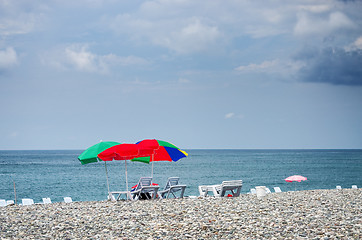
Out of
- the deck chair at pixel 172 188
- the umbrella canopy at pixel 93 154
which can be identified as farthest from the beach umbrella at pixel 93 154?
the deck chair at pixel 172 188

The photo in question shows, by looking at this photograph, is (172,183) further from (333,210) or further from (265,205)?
(333,210)

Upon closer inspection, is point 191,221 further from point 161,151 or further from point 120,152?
point 161,151

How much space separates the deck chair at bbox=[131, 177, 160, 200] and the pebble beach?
156 cm

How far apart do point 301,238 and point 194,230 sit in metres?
2.20

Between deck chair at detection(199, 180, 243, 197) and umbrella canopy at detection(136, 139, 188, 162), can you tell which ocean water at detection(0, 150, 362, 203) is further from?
umbrella canopy at detection(136, 139, 188, 162)

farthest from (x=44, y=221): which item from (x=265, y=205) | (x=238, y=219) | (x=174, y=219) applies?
(x=265, y=205)

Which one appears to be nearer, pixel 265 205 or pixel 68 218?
pixel 68 218

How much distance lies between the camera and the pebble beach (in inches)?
333

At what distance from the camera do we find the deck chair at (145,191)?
14.0 m

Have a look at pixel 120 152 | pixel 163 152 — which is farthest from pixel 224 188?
pixel 120 152

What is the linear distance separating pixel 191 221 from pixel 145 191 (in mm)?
4792

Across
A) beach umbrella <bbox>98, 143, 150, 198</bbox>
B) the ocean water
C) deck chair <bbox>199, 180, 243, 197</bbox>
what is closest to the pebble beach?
beach umbrella <bbox>98, 143, 150, 198</bbox>

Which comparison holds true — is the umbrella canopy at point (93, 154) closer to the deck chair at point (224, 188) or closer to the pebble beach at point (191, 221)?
the pebble beach at point (191, 221)

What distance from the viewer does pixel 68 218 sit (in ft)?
33.8
